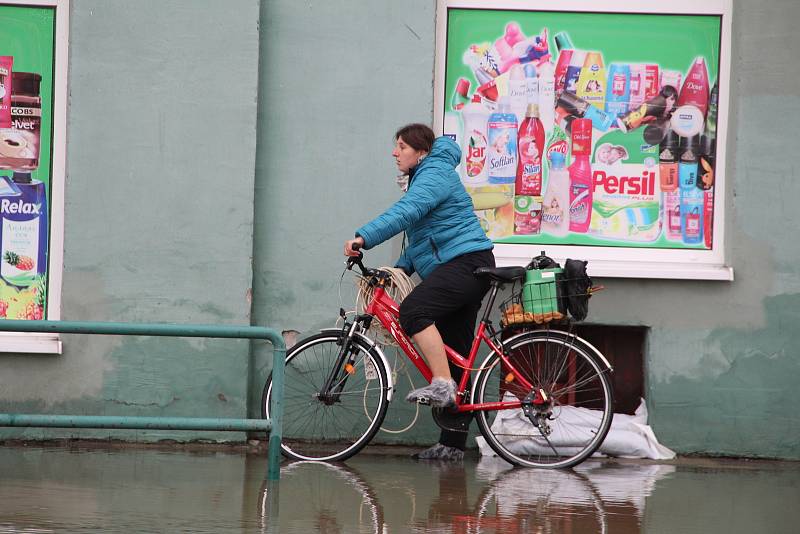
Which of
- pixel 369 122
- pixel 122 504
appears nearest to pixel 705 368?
pixel 369 122

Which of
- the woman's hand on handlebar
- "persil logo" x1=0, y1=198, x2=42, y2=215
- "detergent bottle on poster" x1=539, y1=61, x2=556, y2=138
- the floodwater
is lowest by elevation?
the floodwater

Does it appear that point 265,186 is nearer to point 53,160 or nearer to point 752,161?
point 53,160

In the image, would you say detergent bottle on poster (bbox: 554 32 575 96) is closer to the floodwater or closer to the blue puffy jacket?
the blue puffy jacket

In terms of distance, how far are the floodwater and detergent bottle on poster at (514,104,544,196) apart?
1876mm

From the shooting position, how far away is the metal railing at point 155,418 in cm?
551

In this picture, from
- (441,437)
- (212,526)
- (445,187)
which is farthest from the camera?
(441,437)

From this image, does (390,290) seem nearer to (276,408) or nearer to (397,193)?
(397,193)

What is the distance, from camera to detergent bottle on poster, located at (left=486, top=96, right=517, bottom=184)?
25.7 feet

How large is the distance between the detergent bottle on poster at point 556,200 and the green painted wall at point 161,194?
2.00 m

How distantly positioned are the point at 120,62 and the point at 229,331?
8.49 ft

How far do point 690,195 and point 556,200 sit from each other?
901mm

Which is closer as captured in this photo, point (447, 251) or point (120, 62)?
point (447, 251)

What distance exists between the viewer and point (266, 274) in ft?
24.8

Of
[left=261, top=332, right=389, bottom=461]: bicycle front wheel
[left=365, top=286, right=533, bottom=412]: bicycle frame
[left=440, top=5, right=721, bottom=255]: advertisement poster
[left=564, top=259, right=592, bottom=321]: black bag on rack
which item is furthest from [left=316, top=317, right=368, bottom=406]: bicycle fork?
[left=440, top=5, right=721, bottom=255]: advertisement poster
